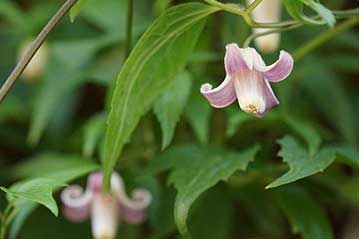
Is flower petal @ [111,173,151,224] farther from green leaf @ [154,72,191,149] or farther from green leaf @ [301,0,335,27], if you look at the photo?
green leaf @ [301,0,335,27]

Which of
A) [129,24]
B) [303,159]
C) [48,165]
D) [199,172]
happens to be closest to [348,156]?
[303,159]

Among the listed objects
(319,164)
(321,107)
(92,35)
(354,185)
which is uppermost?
(92,35)

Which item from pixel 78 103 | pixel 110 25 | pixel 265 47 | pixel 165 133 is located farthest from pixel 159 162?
pixel 78 103

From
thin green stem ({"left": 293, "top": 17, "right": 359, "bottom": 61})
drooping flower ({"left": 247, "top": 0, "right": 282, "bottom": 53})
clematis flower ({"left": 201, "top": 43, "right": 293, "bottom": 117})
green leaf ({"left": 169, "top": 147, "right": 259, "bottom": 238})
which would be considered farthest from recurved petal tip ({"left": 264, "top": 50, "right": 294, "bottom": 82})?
drooping flower ({"left": 247, "top": 0, "right": 282, "bottom": 53})

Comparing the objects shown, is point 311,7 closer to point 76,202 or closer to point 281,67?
point 281,67

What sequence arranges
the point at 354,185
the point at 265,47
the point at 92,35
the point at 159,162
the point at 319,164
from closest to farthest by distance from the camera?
1. the point at 319,164
2. the point at 159,162
3. the point at 265,47
4. the point at 354,185
5. the point at 92,35

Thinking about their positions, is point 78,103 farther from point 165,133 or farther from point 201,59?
point 165,133

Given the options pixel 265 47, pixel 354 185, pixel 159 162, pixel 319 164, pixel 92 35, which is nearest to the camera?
pixel 319 164

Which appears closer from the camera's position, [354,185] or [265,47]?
[265,47]
